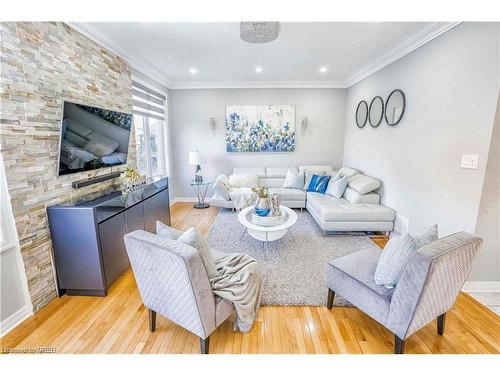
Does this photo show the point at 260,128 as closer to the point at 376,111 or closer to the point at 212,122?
the point at 212,122

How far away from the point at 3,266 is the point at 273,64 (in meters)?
3.91

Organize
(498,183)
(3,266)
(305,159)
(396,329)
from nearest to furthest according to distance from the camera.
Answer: (396,329) < (3,266) < (498,183) < (305,159)

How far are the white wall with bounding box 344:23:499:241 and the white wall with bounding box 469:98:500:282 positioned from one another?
1.6 inches

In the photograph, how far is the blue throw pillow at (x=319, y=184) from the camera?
169 inches

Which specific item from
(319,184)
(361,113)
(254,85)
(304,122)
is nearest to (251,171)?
(319,184)

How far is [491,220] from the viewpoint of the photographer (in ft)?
6.59

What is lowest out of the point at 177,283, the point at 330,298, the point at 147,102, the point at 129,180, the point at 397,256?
the point at 330,298

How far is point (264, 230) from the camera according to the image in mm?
2631

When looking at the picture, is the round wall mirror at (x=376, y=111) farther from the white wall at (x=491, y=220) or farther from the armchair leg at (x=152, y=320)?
the armchair leg at (x=152, y=320)

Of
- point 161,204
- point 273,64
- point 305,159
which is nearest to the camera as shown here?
point 161,204

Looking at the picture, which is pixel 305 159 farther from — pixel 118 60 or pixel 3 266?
pixel 3 266

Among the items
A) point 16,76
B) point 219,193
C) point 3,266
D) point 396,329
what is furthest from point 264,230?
point 16,76

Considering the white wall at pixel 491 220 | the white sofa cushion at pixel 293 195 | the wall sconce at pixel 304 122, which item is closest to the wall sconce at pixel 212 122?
the wall sconce at pixel 304 122

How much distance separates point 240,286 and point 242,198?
9.03 feet
